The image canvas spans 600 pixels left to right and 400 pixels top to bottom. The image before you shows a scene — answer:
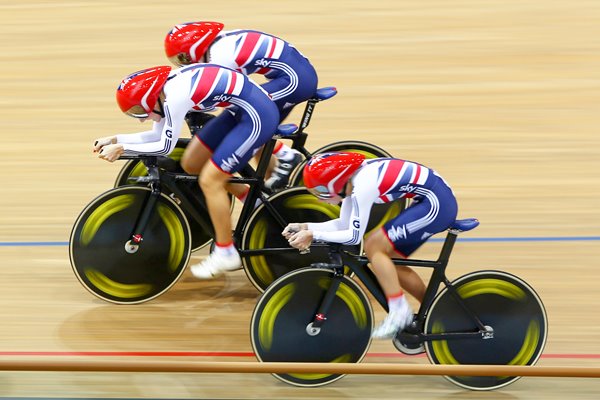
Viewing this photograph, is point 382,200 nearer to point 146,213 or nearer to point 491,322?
point 491,322

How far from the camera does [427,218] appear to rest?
13.3 ft

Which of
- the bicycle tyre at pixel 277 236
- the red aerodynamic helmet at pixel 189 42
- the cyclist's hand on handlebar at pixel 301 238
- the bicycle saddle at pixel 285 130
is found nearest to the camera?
the cyclist's hand on handlebar at pixel 301 238

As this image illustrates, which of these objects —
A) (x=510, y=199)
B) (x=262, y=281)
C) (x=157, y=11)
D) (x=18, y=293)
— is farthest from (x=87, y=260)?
(x=157, y=11)

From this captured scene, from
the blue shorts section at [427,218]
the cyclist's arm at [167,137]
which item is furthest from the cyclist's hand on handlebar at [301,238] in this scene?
the cyclist's arm at [167,137]

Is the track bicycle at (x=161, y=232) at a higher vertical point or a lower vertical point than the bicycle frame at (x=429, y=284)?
lower

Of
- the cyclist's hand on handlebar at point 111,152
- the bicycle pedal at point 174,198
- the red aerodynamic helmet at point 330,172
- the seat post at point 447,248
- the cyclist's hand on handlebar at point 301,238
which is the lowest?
the bicycle pedal at point 174,198

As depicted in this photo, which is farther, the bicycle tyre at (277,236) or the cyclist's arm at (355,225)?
the bicycle tyre at (277,236)

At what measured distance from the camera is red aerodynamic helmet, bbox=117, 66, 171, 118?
4.43m

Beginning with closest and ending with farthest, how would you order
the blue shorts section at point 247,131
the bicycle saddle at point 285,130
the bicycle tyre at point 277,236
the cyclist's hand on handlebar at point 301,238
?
the cyclist's hand on handlebar at point 301,238 → the blue shorts section at point 247,131 → the bicycle tyre at point 277,236 → the bicycle saddle at point 285,130

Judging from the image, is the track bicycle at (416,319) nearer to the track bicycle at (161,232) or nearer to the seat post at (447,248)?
the seat post at (447,248)

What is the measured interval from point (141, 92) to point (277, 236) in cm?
90

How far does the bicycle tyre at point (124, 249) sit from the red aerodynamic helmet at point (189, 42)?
828 mm

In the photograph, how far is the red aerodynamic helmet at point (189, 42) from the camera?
5.05 meters

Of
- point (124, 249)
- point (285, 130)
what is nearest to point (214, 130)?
point (285, 130)
